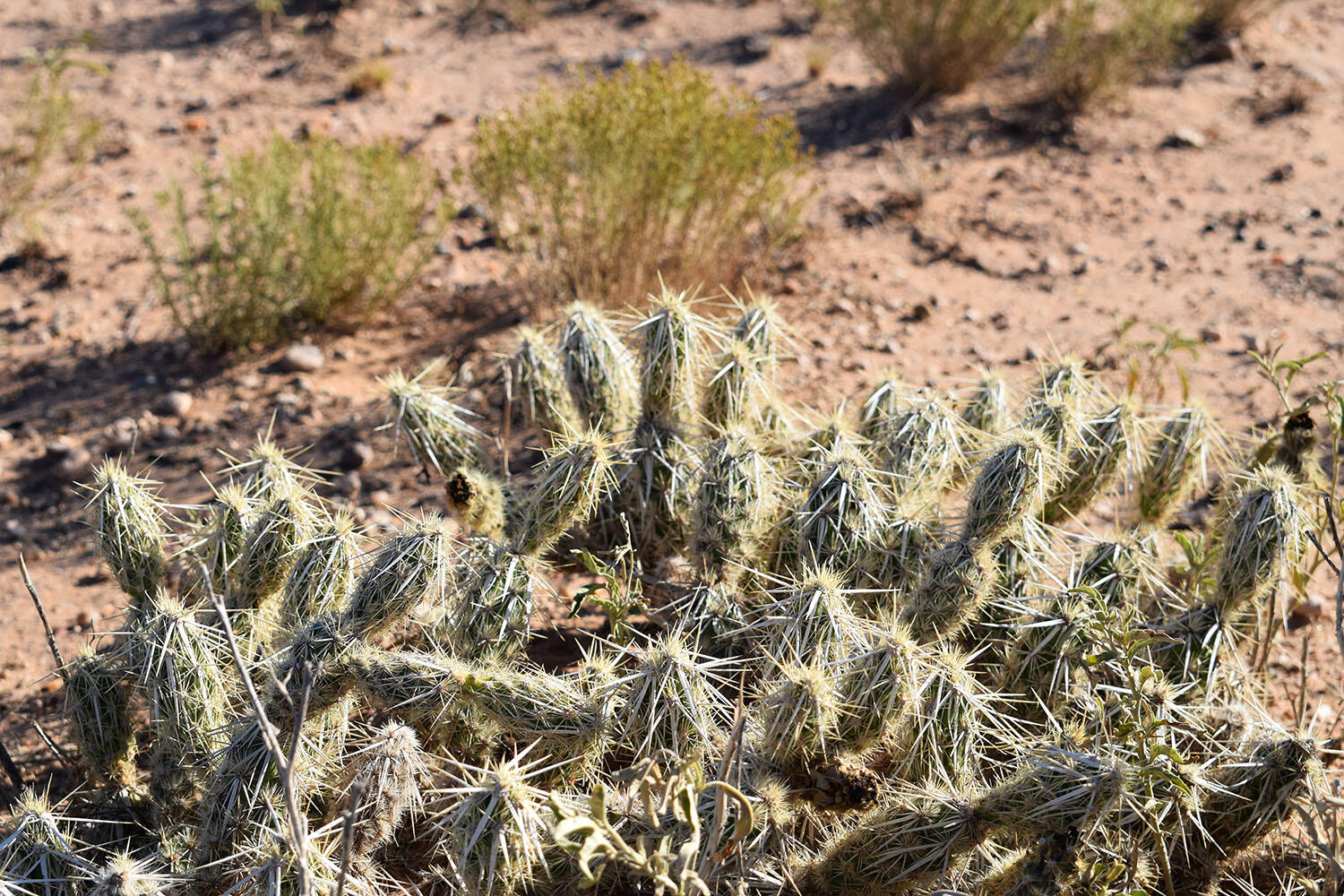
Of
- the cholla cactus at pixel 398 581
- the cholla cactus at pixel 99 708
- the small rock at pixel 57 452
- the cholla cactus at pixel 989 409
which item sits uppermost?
the cholla cactus at pixel 398 581

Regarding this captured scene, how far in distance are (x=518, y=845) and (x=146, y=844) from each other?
4.18 ft

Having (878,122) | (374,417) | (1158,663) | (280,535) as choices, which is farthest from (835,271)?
(280,535)

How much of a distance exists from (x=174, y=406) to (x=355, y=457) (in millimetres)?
1091

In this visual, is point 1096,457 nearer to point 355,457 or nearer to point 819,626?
point 819,626

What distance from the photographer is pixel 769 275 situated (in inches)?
245

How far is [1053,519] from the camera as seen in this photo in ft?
11.6

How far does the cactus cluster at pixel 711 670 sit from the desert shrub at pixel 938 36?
4888mm

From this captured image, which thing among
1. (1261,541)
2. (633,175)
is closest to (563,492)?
(1261,541)

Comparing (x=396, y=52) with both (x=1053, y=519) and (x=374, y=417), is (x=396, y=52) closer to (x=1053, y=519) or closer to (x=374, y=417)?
(x=374, y=417)

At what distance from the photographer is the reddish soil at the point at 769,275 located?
4.89m

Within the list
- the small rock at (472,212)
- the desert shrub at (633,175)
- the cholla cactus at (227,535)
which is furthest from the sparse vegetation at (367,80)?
the cholla cactus at (227,535)

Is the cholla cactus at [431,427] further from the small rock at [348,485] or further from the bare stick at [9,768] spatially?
the bare stick at [9,768]

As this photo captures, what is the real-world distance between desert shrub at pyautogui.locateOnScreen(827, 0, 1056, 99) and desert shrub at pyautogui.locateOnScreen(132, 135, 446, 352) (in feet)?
12.6

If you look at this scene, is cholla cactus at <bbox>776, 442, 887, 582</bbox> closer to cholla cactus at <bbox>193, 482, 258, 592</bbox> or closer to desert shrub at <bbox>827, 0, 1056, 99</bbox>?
cholla cactus at <bbox>193, 482, 258, 592</bbox>
